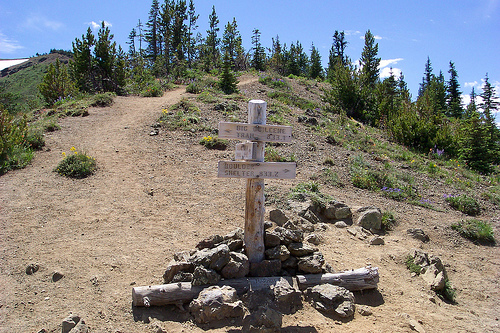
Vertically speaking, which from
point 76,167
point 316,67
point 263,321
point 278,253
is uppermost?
point 316,67

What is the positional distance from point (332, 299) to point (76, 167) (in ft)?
24.0

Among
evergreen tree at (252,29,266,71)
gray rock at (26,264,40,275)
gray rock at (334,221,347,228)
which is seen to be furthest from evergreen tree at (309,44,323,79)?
gray rock at (26,264,40,275)

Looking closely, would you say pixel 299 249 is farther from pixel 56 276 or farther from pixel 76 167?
pixel 76 167

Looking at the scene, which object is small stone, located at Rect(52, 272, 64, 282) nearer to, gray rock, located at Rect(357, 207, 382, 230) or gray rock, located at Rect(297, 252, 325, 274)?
gray rock, located at Rect(297, 252, 325, 274)

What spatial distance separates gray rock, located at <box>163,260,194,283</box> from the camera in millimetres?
4855

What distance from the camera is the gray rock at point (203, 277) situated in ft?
15.2

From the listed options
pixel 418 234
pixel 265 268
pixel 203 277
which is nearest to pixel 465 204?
pixel 418 234

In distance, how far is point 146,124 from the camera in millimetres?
13234

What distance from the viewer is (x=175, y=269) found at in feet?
16.0

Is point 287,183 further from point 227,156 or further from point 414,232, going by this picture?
point 414,232

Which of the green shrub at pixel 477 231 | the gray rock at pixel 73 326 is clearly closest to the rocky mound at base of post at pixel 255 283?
the gray rock at pixel 73 326

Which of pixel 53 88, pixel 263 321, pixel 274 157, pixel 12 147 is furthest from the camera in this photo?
pixel 53 88

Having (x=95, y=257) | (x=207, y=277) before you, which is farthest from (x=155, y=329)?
(x=95, y=257)

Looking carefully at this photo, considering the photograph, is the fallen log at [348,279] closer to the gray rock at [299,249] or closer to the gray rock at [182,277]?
the gray rock at [299,249]
